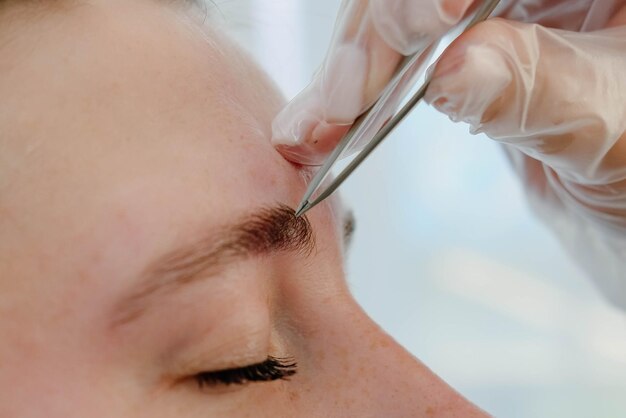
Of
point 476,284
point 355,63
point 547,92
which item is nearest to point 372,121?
point 355,63

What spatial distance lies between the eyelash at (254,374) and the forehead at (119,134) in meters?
0.15

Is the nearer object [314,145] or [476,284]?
[314,145]

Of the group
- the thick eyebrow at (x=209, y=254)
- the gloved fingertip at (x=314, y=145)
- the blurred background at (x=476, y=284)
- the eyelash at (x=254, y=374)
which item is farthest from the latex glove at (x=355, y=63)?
the blurred background at (x=476, y=284)

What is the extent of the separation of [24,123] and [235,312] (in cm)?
25

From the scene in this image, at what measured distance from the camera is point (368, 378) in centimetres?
70

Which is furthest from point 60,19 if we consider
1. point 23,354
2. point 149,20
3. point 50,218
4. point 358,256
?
point 358,256

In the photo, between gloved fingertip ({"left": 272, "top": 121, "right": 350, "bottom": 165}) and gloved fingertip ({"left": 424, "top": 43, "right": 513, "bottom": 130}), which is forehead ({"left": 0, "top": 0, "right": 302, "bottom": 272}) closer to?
gloved fingertip ({"left": 272, "top": 121, "right": 350, "bottom": 165})

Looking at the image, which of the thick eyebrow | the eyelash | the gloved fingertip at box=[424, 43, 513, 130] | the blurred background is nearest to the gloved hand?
the gloved fingertip at box=[424, 43, 513, 130]

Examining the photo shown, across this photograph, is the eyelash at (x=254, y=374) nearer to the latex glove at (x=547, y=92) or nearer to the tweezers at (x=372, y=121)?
the tweezers at (x=372, y=121)

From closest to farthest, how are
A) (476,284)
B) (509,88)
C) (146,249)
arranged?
(146,249), (509,88), (476,284)

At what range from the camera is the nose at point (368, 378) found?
684 millimetres

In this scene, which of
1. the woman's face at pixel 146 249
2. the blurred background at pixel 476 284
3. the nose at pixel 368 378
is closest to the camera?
the woman's face at pixel 146 249

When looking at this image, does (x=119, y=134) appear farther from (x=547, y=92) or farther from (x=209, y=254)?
(x=547, y=92)

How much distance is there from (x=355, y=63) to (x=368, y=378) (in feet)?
1.05
